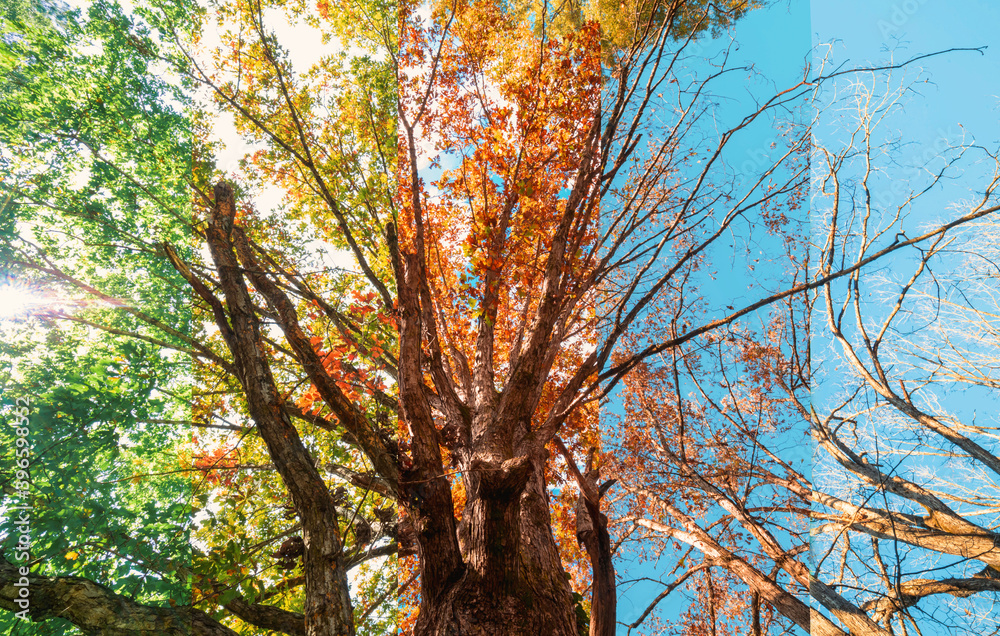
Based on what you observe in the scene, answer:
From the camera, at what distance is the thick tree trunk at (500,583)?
8.89ft

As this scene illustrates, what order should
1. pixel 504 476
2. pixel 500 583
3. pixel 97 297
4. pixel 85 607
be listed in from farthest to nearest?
pixel 97 297 < pixel 504 476 < pixel 500 583 < pixel 85 607

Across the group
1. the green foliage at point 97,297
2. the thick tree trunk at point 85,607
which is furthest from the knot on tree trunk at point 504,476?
the green foliage at point 97,297

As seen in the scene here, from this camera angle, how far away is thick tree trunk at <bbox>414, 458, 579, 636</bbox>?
271 centimetres

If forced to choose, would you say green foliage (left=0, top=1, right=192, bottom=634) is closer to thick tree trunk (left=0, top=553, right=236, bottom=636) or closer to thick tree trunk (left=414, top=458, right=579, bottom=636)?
thick tree trunk (left=0, top=553, right=236, bottom=636)

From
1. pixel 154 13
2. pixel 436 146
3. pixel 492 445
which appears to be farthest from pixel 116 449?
pixel 436 146

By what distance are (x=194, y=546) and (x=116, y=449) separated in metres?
1.14

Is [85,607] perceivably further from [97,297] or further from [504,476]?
[97,297]

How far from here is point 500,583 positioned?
2.89 metres

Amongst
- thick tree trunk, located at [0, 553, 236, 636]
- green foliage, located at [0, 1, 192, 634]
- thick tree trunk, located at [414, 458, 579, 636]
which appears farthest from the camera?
green foliage, located at [0, 1, 192, 634]

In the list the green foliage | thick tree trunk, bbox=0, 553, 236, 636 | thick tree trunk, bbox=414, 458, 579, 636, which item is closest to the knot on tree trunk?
thick tree trunk, bbox=414, 458, 579, 636

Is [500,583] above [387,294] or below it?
below

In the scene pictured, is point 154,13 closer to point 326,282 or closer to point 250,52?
point 250,52

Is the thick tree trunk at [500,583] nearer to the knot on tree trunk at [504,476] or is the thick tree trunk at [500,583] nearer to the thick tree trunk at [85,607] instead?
the knot on tree trunk at [504,476]

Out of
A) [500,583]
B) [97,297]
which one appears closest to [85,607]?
[500,583]
